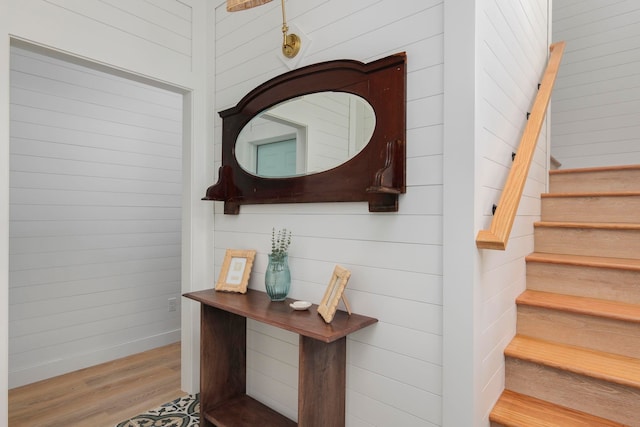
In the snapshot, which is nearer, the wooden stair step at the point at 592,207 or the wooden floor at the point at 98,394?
the wooden stair step at the point at 592,207

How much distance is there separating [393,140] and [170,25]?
1852 millimetres

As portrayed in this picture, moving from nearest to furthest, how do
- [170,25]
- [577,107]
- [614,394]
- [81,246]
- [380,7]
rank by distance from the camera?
[614,394] → [380,7] → [170,25] → [81,246] → [577,107]

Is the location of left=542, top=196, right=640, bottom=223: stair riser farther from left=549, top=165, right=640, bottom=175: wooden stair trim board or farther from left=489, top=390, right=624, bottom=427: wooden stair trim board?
left=489, top=390, right=624, bottom=427: wooden stair trim board

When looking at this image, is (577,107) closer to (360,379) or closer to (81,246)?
(360,379)

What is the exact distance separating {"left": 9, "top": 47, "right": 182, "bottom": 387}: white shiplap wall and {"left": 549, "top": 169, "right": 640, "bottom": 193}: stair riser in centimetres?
334

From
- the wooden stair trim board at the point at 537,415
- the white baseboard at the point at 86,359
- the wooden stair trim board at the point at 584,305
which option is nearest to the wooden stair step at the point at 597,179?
the wooden stair trim board at the point at 584,305

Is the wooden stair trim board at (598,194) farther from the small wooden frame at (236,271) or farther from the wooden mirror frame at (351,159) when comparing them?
the small wooden frame at (236,271)

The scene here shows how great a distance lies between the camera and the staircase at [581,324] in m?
1.47

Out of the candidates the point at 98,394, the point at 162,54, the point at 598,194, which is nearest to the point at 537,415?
the point at 598,194

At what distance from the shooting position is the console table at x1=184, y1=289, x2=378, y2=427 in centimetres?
157

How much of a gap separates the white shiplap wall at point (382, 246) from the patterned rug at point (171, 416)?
490 mm

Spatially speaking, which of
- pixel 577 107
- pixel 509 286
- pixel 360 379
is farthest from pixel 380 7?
pixel 577 107

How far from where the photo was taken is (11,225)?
2.68m

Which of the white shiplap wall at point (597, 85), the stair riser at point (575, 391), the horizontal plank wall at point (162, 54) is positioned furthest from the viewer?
the white shiplap wall at point (597, 85)
